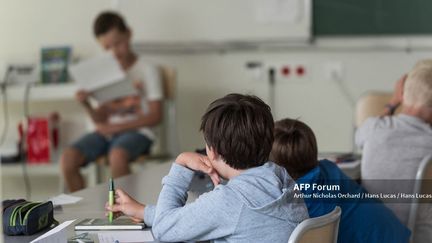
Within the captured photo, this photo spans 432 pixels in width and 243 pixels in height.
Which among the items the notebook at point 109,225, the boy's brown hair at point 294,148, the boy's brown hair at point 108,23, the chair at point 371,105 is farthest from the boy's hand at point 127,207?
the boy's brown hair at point 108,23

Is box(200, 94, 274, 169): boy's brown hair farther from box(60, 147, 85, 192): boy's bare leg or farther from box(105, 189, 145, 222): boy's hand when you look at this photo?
box(60, 147, 85, 192): boy's bare leg

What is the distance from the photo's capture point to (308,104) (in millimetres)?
4117

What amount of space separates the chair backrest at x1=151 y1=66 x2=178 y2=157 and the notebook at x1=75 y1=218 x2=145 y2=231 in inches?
92.0

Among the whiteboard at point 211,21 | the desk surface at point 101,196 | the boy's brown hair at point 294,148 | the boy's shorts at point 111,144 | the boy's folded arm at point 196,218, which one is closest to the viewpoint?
the boy's folded arm at point 196,218

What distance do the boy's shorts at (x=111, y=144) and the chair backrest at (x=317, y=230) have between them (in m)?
2.38

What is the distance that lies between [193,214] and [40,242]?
34 centimetres

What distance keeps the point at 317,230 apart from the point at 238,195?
0.63ft

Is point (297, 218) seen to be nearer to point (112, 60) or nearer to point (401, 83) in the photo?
point (401, 83)

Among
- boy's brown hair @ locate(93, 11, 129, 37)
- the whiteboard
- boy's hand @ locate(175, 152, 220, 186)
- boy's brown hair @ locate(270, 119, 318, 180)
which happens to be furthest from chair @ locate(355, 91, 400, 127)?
boy's hand @ locate(175, 152, 220, 186)

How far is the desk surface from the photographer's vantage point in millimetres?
1852

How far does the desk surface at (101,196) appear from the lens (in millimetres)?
1852

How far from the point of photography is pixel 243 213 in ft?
4.89

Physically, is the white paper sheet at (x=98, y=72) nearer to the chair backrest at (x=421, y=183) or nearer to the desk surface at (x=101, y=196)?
the desk surface at (x=101, y=196)

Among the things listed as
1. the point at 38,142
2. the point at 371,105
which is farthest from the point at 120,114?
the point at 371,105
